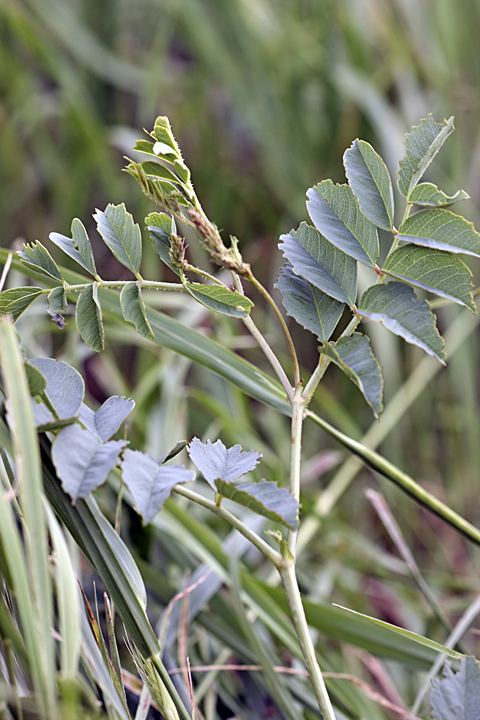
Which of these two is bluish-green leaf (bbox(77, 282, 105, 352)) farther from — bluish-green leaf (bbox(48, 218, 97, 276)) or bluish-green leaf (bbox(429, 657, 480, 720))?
bluish-green leaf (bbox(429, 657, 480, 720))

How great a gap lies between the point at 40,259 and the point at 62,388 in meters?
0.06

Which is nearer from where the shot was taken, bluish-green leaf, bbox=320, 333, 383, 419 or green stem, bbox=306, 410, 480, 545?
bluish-green leaf, bbox=320, 333, 383, 419

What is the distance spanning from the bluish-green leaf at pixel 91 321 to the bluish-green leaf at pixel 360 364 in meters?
0.09

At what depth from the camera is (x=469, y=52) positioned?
3.88 feet

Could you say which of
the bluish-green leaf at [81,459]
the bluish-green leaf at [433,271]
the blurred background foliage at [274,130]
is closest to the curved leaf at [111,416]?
the bluish-green leaf at [81,459]

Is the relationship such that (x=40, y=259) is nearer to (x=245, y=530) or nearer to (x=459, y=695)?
(x=245, y=530)

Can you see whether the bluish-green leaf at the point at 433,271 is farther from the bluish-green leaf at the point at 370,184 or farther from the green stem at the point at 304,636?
A: the green stem at the point at 304,636

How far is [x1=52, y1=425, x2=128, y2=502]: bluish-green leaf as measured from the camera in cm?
21

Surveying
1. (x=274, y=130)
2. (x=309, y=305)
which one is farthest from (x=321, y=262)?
(x=274, y=130)

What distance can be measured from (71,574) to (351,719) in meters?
0.25

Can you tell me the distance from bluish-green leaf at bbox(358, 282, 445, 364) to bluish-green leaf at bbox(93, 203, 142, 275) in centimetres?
10

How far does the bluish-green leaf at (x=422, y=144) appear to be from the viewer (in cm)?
24

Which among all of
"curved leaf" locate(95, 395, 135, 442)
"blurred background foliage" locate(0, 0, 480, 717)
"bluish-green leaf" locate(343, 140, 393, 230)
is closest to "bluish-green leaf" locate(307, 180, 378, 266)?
"bluish-green leaf" locate(343, 140, 393, 230)

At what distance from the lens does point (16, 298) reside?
267 mm
